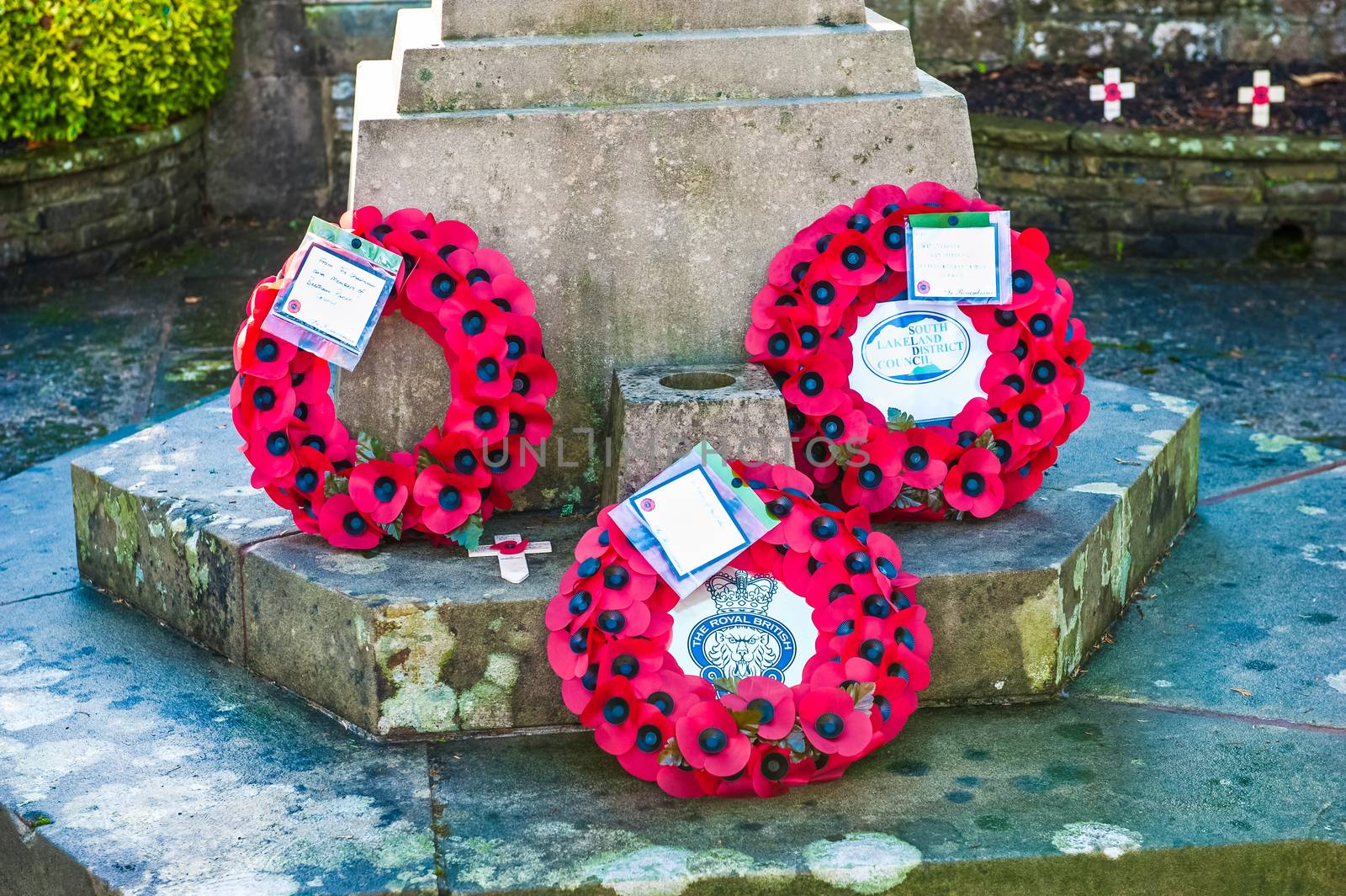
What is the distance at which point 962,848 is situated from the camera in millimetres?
2379

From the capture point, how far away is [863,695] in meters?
2.61

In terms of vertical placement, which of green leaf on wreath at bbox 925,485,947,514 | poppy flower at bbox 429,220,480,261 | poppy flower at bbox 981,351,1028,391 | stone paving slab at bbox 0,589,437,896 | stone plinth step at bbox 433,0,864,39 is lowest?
stone paving slab at bbox 0,589,437,896

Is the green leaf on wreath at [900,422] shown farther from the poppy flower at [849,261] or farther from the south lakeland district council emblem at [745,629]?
the south lakeland district council emblem at [745,629]

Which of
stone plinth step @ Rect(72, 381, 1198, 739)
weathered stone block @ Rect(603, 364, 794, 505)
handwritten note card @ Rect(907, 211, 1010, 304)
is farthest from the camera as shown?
handwritten note card @ Rect(907, 211, 1010, 304)

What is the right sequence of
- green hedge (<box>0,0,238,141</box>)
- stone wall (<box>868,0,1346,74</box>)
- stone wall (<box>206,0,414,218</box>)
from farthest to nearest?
stone wall (<box>868,0,1346,74</box>) < stone wall (<box>206,0,414,218</box>) < green hedge (<box>0,0,238,141</box>)

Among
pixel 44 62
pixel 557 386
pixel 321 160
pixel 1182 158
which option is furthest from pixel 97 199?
pixel 1182 158

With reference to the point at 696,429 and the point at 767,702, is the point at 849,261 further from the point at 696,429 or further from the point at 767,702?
the point at 767,702

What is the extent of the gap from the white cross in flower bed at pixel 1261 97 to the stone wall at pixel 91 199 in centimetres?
464

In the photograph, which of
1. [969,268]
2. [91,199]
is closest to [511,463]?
[969,268]

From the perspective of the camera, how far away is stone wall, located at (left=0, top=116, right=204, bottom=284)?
628cm

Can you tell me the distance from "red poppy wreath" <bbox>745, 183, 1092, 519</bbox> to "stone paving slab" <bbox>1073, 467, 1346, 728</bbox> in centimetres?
39

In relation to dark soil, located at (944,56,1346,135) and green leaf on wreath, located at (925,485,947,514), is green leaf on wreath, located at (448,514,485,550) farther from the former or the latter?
dark soil, located at (944,56,1346,135)

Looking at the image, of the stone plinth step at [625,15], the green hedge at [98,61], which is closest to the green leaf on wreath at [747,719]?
the stone plinth step at [625,15]

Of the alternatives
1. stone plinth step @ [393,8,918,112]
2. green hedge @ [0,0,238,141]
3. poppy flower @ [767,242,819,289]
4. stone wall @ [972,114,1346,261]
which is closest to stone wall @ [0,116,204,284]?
green hedge @ [0,0,238,141]
